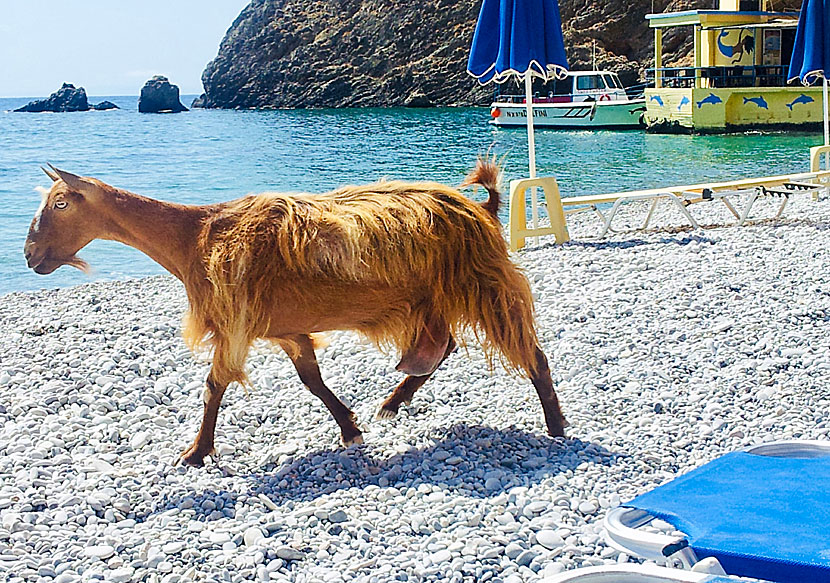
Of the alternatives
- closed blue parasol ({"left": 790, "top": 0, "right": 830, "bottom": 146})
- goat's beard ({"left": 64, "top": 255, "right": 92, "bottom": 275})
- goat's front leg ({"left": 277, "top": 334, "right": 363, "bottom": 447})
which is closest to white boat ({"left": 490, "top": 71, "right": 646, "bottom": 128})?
closed blue parasol ({"left": 790, "top": 0, "right": 830, "bottom": 146})

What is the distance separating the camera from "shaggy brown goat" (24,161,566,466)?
371cm

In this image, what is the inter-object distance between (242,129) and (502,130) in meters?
18.8

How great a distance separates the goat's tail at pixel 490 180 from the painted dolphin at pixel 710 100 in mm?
30456

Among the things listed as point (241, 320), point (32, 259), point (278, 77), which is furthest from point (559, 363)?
point (278, 77)

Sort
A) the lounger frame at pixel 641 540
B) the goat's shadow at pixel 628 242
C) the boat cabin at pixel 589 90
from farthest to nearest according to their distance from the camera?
the boat cabin at pixel 589 90 → the goat's shadow at pixel 628 242 → the lounger frame at pixel 641 540

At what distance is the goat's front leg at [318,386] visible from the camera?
4059mm

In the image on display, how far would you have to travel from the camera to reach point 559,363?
17.0 ft

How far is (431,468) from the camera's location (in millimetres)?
3801

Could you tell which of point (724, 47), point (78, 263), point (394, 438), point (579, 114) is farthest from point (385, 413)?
point (579, 114)

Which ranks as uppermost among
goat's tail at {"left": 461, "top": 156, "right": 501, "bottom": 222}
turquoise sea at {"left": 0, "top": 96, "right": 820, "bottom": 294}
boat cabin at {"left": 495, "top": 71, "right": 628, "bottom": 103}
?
boat cabin at {"left": 495, "top": 71, "right": 628, "bottom": 103}

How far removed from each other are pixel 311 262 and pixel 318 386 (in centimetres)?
69

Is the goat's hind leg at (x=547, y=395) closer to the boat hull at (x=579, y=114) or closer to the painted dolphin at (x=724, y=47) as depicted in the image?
the painted dolphin at (x=724, y=47)

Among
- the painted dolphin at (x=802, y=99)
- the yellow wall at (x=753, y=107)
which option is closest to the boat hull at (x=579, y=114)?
the yellow wall at (x=753, y=107)

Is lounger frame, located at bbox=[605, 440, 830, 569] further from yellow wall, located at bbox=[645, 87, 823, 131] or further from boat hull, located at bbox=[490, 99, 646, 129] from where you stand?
boat hull, located at bbox=[490, 99, 646, 129]
